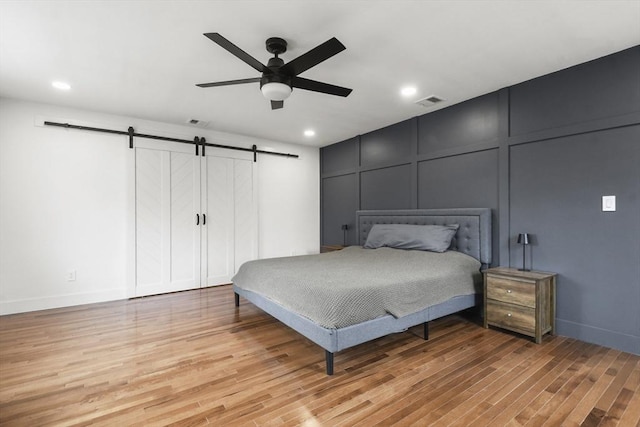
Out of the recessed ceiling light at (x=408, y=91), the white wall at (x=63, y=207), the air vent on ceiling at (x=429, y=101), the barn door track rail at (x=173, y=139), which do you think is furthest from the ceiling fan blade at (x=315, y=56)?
the white wall at (x=63, y=207)

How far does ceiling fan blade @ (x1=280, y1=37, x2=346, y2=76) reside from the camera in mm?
1978

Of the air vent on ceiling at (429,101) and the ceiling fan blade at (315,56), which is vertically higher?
the air vent on ceiling at (429,101)

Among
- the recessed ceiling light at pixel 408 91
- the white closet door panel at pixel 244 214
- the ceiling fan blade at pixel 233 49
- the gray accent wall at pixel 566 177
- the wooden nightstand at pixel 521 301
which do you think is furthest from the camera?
the white closet door panel at pixel 244 214

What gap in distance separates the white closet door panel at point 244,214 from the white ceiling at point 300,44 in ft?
5.33

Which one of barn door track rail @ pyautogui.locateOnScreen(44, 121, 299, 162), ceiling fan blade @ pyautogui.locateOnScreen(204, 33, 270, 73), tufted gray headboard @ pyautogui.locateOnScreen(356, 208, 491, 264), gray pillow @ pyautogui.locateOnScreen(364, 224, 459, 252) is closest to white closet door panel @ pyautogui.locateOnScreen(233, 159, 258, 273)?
barn door track rail @ pyautogui.locateOnScreen(44, 121, 299, 162)

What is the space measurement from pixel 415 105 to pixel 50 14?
3.58 metres

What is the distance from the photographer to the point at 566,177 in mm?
2904

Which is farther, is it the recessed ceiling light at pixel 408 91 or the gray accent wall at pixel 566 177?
the recessed ceiling light at pixel 408 91

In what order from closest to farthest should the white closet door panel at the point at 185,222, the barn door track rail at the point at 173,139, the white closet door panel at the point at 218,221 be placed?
1. the barn door track rail at the point at 173,139
2. the white closet door panel at the point at 185,222
3. the white closet door panel at the point at 218,221

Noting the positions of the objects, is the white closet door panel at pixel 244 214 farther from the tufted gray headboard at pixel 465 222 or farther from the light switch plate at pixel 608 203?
the light switch plate at pixel 608 203

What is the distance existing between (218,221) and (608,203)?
4840 mm

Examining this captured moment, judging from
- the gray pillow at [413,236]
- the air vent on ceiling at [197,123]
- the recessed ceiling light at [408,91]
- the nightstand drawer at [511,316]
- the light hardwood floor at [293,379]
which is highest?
the recessed ceiling light at [408,91]

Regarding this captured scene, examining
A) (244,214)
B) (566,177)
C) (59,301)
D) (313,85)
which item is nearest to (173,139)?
(244,214)

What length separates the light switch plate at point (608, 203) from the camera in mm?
2627
